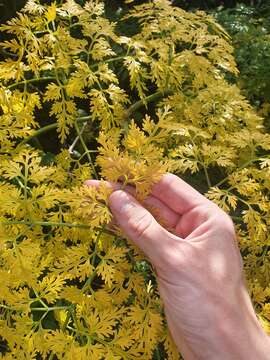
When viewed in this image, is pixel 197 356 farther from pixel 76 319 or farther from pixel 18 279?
pixel 18 279

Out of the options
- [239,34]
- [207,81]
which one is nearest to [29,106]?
[207,81]

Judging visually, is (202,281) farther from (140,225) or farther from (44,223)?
(44,223)

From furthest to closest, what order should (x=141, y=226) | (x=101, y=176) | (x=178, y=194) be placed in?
(x=101, y=176) < (x=178, y=194) < (x=141, y=226)

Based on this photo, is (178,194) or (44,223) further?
(178,194)

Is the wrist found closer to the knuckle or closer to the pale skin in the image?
the pale skin

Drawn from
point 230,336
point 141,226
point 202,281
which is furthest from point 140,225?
point 230,336

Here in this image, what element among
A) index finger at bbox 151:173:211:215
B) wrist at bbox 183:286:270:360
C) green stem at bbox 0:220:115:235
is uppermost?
index finger at bbox 151:173:211:215

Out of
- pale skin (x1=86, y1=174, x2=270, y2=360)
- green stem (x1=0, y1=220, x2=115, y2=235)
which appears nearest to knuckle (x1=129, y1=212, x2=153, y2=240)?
pale skin (x1=86, y1=174, x2=270, y2=360)
